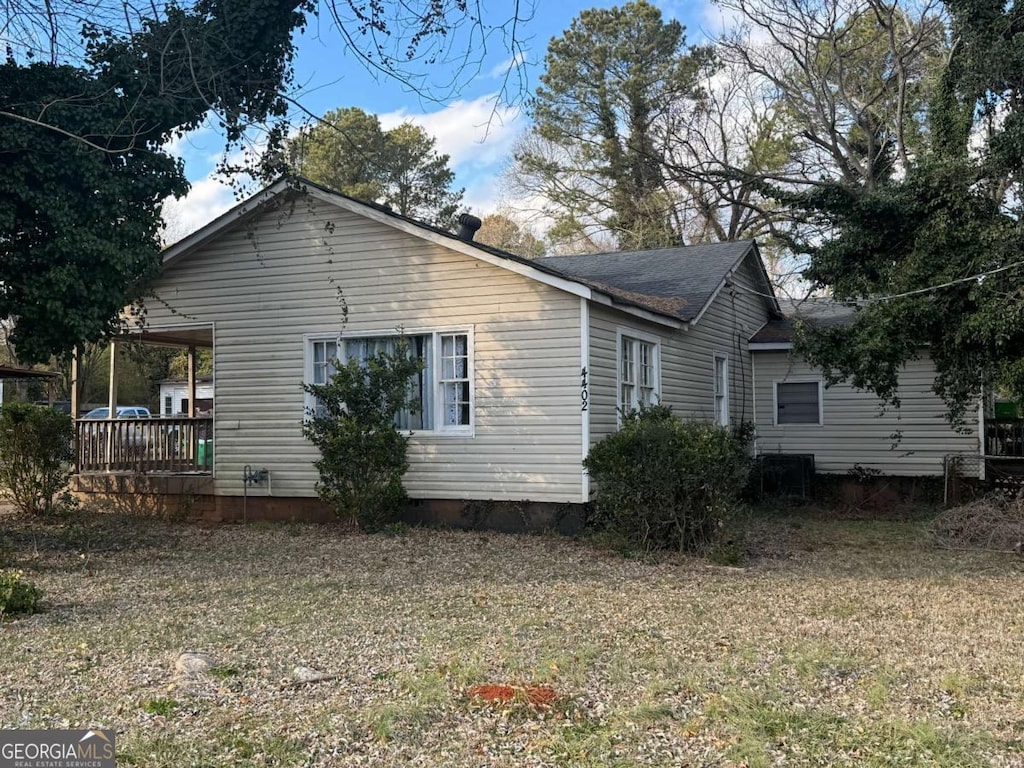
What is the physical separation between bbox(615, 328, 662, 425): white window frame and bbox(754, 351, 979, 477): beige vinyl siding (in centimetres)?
319

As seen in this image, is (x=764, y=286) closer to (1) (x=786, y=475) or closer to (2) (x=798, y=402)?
(2) (x=798, y=402)

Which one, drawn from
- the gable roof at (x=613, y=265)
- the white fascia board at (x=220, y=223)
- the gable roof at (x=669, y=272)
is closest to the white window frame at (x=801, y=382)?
the gable roof at (x=613, y=265)

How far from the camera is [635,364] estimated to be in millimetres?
12258

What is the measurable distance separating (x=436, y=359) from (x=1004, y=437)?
10144 mm

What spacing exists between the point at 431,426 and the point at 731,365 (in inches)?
278

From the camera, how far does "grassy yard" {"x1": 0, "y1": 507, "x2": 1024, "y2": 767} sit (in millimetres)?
3932

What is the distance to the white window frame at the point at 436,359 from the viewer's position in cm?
1136

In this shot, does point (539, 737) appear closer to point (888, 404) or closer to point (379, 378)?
point (379, 378)

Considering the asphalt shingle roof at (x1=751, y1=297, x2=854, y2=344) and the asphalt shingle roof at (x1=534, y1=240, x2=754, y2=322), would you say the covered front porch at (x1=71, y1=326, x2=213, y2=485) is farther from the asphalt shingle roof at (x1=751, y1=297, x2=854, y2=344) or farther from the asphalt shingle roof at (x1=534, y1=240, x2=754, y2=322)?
the asphalt shingle roof at (x1=751, y1=297, x2=854, y2=344)

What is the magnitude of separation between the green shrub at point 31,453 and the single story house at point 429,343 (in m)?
1.36

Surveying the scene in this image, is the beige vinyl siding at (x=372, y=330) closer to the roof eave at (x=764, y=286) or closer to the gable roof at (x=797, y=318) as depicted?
the roof eave at (x=764, y=286)

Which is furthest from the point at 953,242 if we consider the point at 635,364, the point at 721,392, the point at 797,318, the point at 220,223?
the point at 220,223

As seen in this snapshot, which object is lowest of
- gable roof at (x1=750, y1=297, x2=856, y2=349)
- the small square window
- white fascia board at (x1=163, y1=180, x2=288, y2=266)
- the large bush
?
the large bush

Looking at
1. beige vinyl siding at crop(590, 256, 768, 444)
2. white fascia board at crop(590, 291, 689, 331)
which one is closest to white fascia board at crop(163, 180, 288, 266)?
white fascia board at crop(590, 291, 689, 331)
